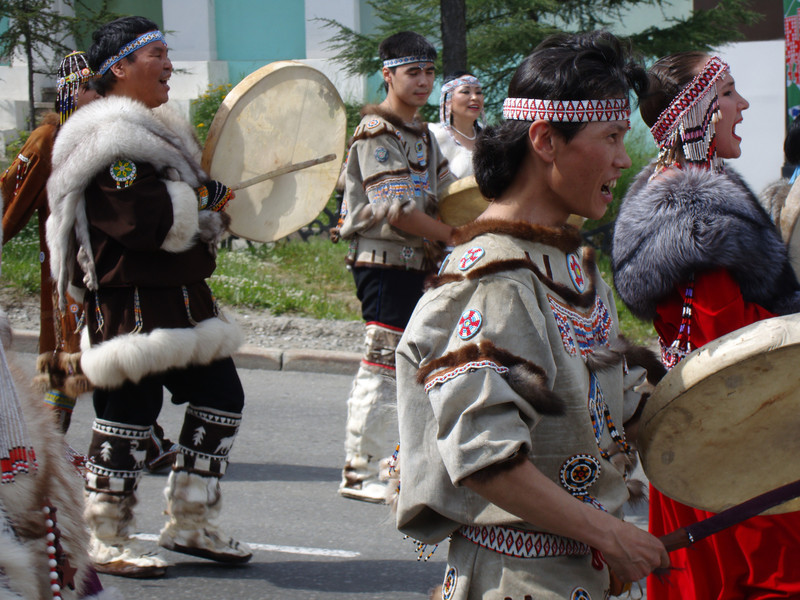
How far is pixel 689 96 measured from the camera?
3.25 m

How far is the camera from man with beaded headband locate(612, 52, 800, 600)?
9.39ft

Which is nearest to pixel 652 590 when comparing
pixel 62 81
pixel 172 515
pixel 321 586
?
pixel 321 586

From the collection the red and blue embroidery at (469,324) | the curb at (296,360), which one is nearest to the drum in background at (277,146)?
the red and blue embroidery at (469,324)

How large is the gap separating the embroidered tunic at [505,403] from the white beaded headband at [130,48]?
2.47 meters

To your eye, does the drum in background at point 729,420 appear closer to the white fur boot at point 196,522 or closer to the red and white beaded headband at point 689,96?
the red and white beaded headband at point 689,96

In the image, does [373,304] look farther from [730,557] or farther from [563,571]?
[563,571]

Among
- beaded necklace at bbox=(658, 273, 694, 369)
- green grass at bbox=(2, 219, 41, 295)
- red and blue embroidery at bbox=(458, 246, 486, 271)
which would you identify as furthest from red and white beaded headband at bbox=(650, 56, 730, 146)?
green grass at bbox=(2, 219, 41, 295)

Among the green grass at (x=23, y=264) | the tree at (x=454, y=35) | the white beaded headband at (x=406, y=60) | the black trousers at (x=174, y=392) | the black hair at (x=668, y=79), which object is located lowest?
the green grass at (x=23, y=264)

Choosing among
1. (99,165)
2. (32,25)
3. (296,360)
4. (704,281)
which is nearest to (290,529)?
(99,165)

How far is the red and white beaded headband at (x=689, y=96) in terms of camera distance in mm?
3246

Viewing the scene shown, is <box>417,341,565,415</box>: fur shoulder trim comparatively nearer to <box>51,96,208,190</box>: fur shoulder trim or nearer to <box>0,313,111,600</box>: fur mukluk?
<box>0,313,111,600</box>: fur mukluk

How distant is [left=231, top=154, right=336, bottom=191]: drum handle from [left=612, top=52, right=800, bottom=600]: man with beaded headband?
1988 millimetres

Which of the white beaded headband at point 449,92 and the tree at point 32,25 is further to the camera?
the tree at point 32,25

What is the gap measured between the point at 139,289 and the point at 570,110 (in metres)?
2.40
